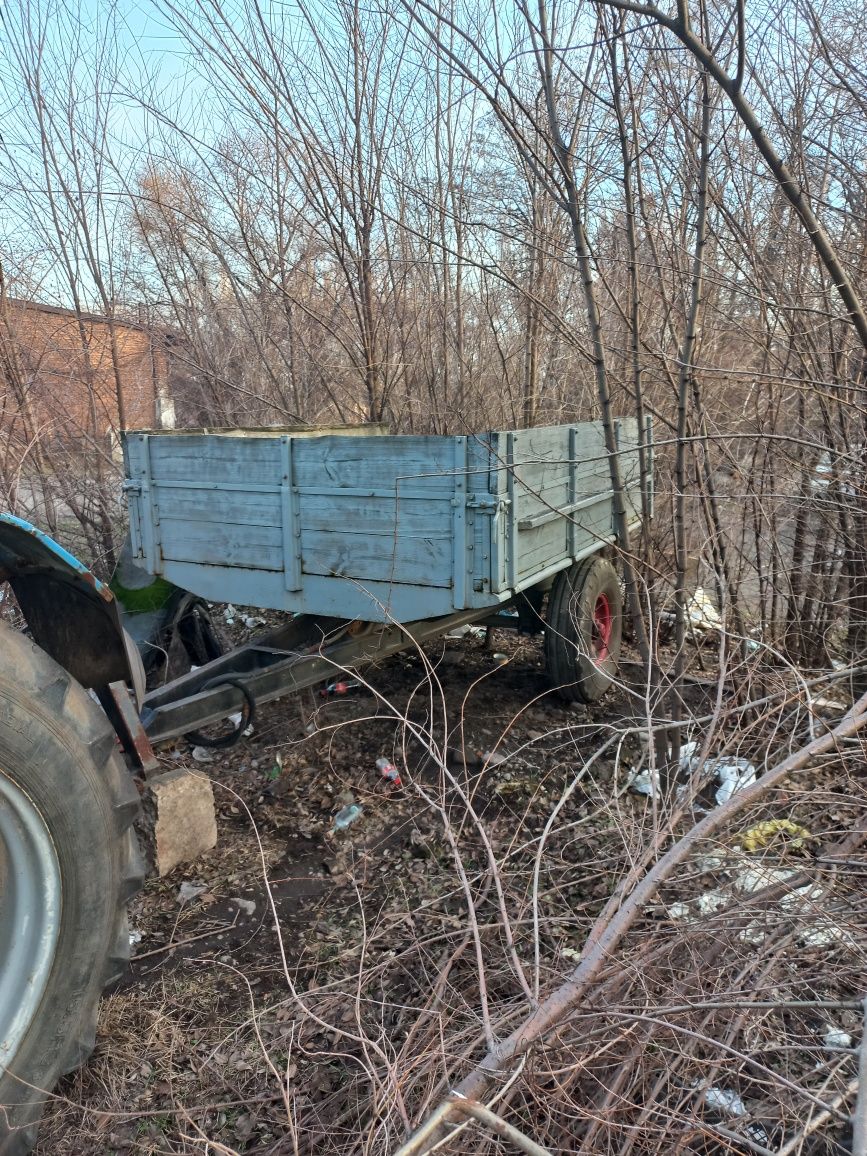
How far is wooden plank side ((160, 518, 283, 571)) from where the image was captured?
4.18 metres

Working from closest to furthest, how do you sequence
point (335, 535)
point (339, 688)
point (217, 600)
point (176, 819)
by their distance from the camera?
point (176, 819) < point (335, 535) < point (217, 600) < point (339, 688)

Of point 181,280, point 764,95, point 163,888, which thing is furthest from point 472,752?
point 181,280

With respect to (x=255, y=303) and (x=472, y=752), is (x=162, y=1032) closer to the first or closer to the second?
(x=472, y=752)

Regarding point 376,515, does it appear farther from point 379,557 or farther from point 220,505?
point 220,505

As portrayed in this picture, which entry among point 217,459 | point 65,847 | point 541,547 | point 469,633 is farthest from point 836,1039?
point 469,633

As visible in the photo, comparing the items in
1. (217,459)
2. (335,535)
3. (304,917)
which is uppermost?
(217,459)

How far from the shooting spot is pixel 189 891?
11.0 ft

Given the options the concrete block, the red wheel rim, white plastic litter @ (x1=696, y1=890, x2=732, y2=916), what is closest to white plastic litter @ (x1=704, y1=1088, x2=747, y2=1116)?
white plastic litter @ (x1=696, y1=890, x2=732, y2=916)

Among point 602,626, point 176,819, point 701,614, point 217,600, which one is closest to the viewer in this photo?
point 176,819

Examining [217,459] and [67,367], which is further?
[67,367]

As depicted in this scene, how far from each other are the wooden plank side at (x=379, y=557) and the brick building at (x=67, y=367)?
12.2 ft

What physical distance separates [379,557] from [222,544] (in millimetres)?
932

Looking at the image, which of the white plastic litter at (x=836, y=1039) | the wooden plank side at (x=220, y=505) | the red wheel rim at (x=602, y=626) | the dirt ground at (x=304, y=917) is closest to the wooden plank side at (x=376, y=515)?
the wooden plank side at (x=220, y=505)

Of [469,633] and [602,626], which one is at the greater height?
[602,626]
